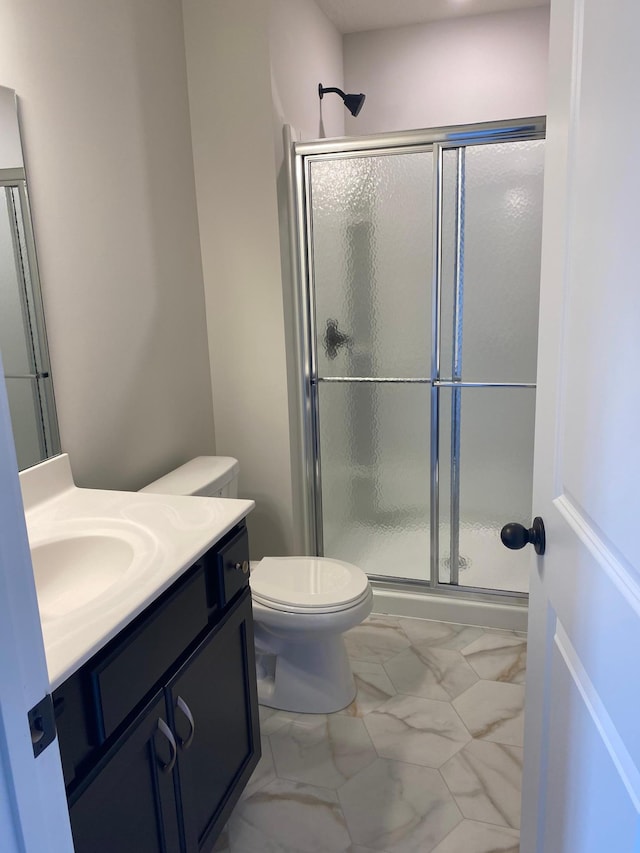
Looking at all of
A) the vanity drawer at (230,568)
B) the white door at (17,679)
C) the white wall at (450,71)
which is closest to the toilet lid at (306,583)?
the vanity drawer at (230,568)

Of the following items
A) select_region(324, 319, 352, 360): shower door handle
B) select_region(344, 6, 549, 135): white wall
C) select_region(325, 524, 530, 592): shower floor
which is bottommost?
select_region(325, 524, 530, 592): shower floor

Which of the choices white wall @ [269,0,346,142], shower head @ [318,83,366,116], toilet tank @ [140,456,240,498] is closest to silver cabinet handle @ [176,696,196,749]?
toilet tank @ [140,456,240,498]

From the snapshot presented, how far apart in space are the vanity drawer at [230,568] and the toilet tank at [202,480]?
501 mm

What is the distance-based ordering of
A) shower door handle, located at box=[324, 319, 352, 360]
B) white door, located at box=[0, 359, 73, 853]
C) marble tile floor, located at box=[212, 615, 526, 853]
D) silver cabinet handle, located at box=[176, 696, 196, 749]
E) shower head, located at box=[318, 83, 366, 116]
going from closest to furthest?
white door, located at box=[0, 359, 73, 853]
silver cabinet handle, located at box=[176, 696, 196, 749]
marble tile floor, located at box=[212, 615, 526, 853]
shower door handle, located at box=[324, 319, 352, 360]
shower head, located at box=[318, 83, 366, 116]

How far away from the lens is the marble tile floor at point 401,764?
64.9 inches

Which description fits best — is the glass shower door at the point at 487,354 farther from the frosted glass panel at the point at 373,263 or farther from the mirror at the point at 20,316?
the mirror at the point at 20,316

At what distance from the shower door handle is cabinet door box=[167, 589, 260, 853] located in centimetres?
127

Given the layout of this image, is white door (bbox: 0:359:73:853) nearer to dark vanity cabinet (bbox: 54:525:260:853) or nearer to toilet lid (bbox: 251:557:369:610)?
dark vanity cabinet (bbox: 54:525:260:853)

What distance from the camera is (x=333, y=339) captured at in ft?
8.58

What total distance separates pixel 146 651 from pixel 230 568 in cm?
34

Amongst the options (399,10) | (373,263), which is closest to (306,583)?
(373,263)

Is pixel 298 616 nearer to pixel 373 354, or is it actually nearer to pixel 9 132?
pixel 373 354

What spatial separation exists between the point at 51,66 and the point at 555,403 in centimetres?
153

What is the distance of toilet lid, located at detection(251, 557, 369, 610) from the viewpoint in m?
1.96
